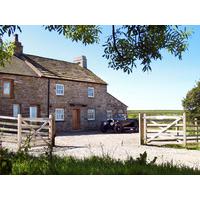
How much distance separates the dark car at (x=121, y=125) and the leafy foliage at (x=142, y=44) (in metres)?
9.19

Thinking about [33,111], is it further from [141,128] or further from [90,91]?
[141,128]

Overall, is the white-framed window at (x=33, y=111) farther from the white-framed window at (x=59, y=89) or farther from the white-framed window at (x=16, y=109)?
the white-framed window at (x=59, y=89)

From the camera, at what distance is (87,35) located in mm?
5348

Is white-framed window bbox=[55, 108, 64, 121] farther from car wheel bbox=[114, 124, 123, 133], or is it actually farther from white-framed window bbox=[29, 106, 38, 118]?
car wheel bbox=[114, 124, 123, 133]

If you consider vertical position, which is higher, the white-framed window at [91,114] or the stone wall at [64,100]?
the stone wall at [64,100]

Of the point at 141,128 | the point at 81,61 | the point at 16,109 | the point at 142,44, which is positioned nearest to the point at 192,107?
the point at 141,128

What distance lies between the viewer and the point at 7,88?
13.4 m

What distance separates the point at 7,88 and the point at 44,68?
201 centimetres

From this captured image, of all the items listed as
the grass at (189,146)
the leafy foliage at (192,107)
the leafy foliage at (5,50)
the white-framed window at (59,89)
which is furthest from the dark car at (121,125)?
the leafy foliage at (5,50)

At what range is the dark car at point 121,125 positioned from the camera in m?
14.3

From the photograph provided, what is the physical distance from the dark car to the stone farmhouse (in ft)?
2.08

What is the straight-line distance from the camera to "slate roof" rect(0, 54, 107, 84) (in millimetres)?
13891

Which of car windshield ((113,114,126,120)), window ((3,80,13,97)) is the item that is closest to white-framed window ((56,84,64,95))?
window ((3,80,13,97))
